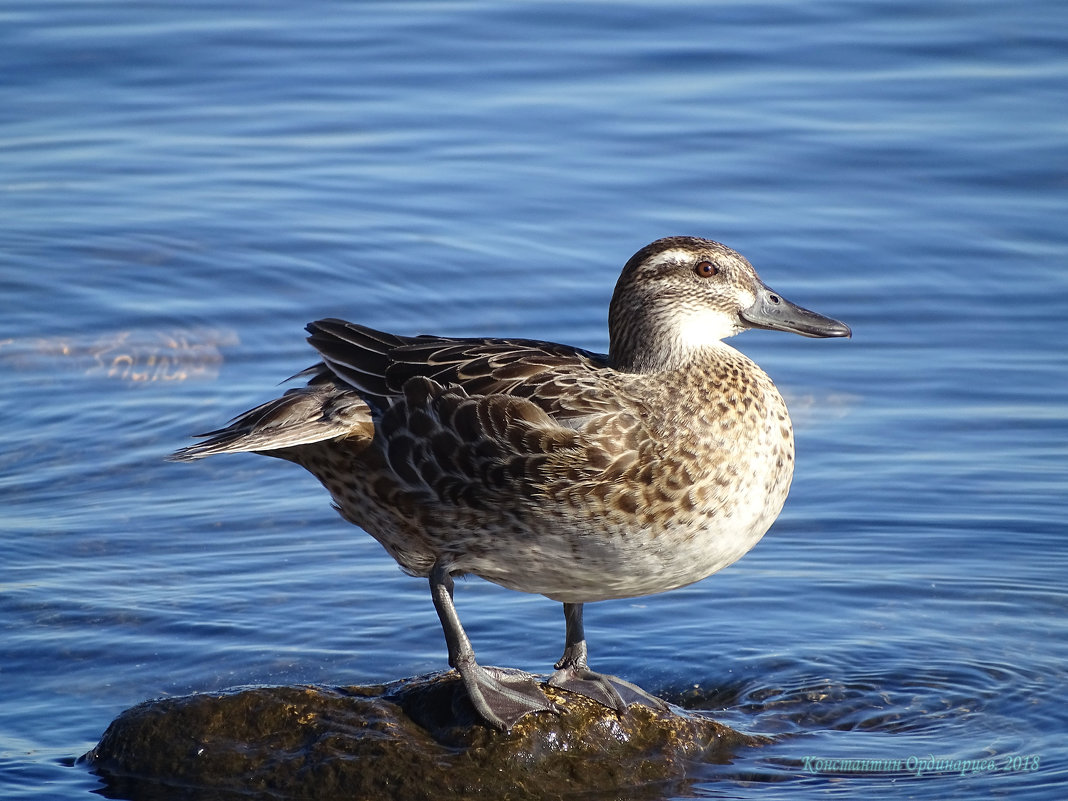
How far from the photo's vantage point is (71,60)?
1407 centimetres

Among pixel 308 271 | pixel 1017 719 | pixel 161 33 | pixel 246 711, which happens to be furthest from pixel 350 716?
pixel 161 33

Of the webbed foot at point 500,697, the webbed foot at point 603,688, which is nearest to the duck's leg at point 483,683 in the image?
the webbed foot at point 500,697

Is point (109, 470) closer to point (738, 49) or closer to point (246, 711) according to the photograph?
point (246, 711)

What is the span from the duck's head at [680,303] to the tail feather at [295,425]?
0.98 metres

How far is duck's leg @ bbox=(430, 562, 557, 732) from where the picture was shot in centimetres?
559

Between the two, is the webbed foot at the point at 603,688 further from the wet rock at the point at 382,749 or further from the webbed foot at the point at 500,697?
the webbed foot at the point at 500,697

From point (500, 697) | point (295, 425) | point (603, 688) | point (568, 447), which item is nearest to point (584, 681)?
point (603, 688)

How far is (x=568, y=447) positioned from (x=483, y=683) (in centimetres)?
87

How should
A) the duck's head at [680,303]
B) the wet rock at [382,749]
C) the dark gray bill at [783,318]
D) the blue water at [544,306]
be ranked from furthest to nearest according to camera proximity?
the blue water at [544,306] < the dark gray bill at [783,318] < the duck's head at [680,303] < the wet rock at [382,749]

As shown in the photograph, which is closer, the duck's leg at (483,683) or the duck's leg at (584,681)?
the duck's leg at (483,683)

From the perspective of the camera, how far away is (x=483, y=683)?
565cm

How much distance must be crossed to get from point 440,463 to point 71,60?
31.7 ft

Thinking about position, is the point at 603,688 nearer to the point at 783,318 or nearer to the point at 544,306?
the point at 783,318

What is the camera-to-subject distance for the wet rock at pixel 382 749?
5480 millimetres
